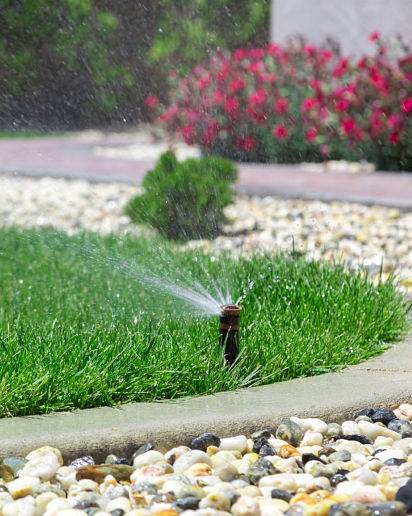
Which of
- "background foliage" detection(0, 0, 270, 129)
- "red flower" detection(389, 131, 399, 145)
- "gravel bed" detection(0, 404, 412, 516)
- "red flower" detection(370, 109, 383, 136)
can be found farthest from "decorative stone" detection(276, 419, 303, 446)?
"background foliage" detection(0, 0, 270, 129)

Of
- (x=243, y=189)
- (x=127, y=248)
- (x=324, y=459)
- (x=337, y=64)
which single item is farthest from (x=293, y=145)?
(x=324, y=459)

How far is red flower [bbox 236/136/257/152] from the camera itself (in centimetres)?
1055

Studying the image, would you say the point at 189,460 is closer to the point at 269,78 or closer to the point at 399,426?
the point at 399,426

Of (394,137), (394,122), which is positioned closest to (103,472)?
(394,137)

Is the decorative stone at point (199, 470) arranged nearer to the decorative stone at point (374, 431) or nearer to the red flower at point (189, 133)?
the decorative stone at point (374, 431)

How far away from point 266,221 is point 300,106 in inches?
150

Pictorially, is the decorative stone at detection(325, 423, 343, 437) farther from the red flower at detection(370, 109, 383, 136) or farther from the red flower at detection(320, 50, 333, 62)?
the red flower at detection(320, 50, 333, 62)

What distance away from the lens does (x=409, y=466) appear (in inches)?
95.5

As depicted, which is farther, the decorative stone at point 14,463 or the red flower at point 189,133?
the red flower at point 189,133

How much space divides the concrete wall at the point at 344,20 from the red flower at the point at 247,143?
1.43m

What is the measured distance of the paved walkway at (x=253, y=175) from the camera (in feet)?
24.7

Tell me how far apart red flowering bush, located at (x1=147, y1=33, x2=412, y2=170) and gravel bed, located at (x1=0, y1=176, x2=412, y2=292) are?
2193mm

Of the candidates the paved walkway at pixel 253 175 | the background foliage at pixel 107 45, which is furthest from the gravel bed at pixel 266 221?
the background foliage at pixel 107 45

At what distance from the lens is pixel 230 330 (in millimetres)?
2959
